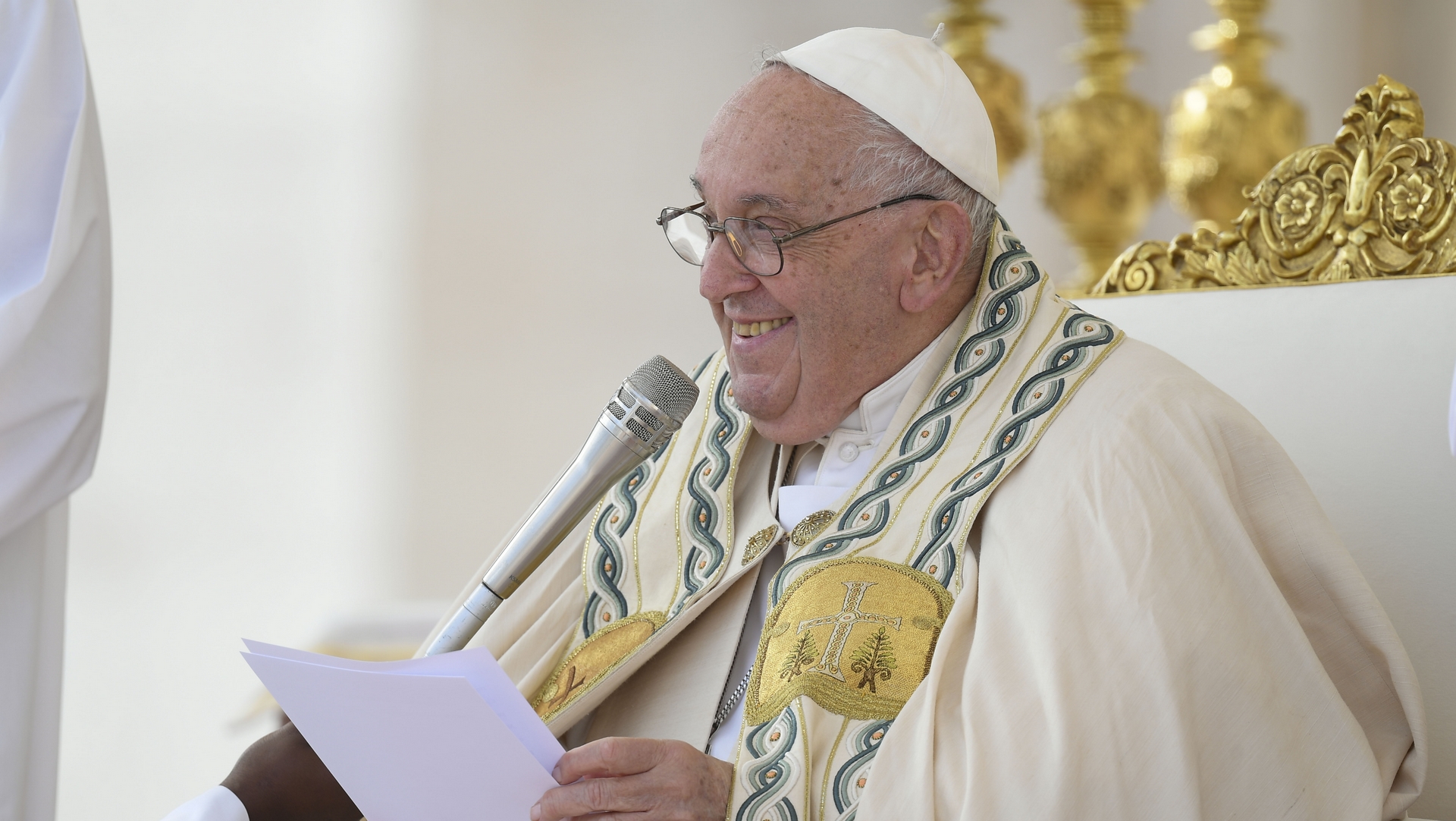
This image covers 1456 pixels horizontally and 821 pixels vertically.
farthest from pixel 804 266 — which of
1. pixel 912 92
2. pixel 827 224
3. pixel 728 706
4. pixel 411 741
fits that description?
pixel 411 741

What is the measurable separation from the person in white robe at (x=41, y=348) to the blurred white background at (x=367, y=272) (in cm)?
333

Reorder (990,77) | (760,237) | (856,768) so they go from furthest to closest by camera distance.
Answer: (990,77)
(760,237)
(856,768)

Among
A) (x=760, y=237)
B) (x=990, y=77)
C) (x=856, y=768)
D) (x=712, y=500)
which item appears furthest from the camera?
(x=990, y=77)

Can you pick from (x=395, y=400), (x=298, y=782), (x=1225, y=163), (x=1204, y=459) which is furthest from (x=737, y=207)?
(x=395, y=400)

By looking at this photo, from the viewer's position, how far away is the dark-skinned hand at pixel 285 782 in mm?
2027

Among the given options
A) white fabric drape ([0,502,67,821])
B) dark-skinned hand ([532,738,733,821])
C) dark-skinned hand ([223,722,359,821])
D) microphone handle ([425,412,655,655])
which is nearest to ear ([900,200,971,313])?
microphone handle ([425,412,655,655])

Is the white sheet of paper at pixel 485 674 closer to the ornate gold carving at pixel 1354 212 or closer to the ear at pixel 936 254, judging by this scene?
the ear at pixel 936 254

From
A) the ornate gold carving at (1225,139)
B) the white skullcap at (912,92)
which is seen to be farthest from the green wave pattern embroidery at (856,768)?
the ornate gold carving at (1225,139)

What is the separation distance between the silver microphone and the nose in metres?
0.35

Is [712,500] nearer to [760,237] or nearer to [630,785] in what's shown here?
[760,237]

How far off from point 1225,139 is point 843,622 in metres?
3.71

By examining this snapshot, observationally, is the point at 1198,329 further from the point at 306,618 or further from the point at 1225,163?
the point at 306,618

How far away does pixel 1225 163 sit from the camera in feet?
16.1

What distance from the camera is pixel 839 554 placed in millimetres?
1986
